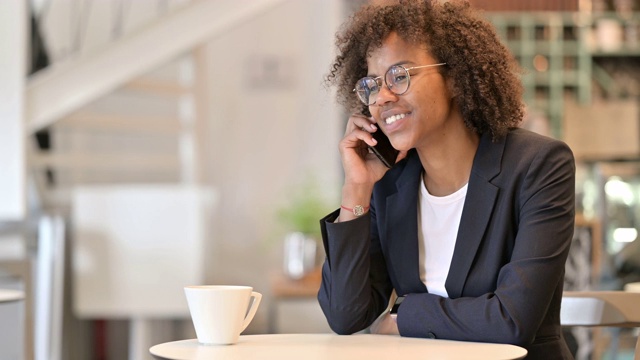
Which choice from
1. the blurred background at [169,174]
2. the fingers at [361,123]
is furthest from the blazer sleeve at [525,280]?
the blurred background at [169,174]

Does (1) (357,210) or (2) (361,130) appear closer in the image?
(1) (357,210)

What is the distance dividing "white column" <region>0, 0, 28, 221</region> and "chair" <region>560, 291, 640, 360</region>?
355 cm

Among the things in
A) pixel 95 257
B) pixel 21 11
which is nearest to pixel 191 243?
pixel 95 257

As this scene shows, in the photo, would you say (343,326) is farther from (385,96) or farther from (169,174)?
(169,174)

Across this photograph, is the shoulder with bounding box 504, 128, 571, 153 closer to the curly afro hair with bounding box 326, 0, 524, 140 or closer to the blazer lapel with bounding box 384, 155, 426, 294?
the curly afro hair with bounding box 326, 0, 524, 140

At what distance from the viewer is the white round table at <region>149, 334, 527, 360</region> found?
57.1 inches

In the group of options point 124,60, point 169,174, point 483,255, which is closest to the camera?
point 483,255

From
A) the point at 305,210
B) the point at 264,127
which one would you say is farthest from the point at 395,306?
the point at 264,127

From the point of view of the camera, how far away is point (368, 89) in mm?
1933

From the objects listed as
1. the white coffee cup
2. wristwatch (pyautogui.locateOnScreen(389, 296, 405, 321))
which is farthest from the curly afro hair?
the white coffee cup

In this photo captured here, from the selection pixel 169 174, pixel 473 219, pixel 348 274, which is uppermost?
pixel 169 174

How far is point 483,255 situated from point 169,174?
4.91m

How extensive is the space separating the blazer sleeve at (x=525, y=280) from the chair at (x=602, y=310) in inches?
4.6

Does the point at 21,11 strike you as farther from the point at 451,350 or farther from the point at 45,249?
the point at 451,350
